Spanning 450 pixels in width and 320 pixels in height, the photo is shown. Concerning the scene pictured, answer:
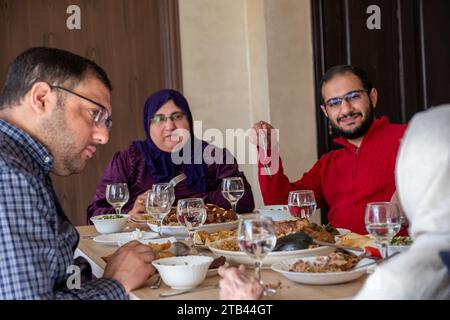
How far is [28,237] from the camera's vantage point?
1346 mm

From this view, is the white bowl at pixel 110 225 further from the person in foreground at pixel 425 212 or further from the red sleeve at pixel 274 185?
the person in foreground at pixel 425 212

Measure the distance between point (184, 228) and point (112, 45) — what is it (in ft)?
7.20

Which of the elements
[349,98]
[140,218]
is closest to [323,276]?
[140,218]

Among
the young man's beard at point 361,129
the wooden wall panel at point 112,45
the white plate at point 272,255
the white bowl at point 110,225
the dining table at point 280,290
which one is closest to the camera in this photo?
the dining table at point 280,290

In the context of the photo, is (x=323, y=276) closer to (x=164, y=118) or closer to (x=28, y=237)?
(x=28, y=237)

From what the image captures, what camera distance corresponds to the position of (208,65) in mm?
4227

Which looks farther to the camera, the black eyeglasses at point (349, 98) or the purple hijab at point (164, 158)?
the purple hijab at point (164, 158)

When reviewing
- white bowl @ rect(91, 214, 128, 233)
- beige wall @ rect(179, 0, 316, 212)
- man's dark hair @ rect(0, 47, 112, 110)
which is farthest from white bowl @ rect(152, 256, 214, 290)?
beige wall @ rect(179, 0, 316, 212)

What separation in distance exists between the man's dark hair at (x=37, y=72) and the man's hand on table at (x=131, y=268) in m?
0.47

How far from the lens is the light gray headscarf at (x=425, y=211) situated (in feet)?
3.02

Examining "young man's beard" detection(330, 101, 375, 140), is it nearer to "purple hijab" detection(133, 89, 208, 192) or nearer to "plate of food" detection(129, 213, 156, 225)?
"purple hijab" detection(133, 89, 208, 192)

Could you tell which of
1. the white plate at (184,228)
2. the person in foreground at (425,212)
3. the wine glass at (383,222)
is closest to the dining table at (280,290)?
the wine glass at (383,222)

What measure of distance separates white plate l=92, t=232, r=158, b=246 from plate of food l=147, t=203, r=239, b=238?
6 cm

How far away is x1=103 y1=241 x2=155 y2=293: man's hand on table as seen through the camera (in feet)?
5.14
